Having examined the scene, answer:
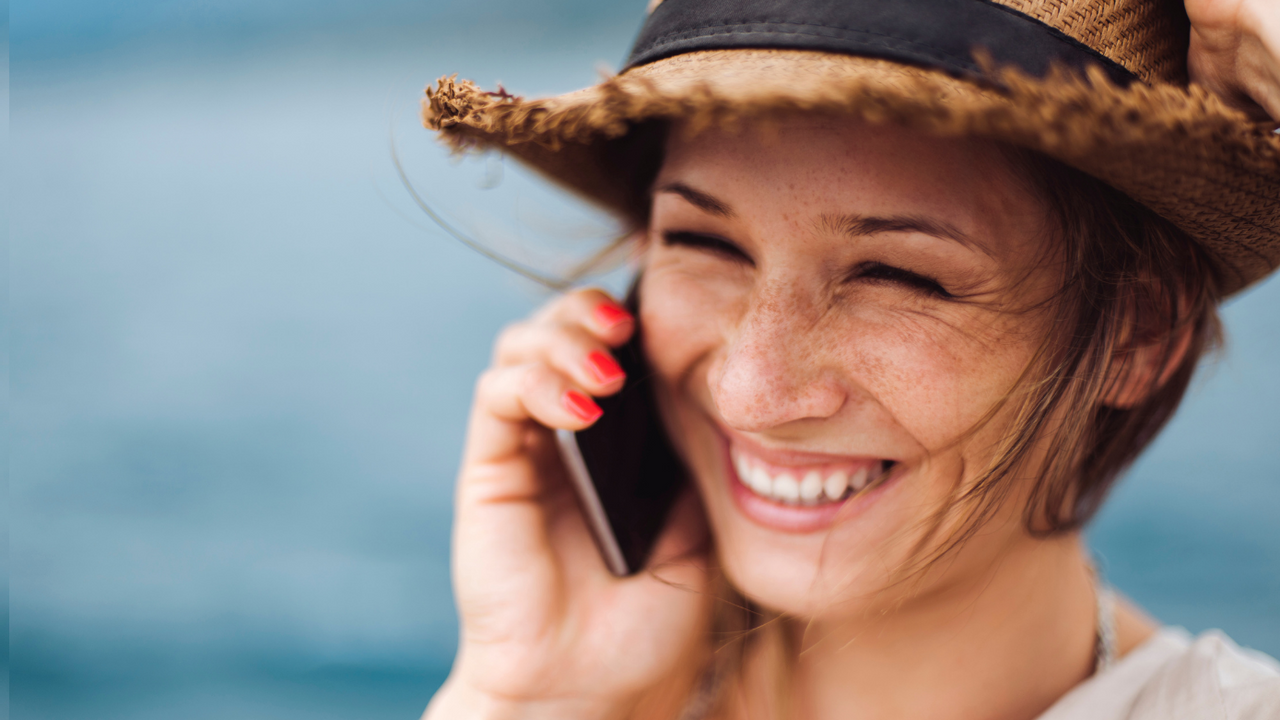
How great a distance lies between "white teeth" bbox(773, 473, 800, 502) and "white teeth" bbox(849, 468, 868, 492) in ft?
0.22

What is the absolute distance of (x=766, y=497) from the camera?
100 centimetres

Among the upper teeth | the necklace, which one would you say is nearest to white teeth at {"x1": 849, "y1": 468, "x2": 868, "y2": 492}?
the upper teeth

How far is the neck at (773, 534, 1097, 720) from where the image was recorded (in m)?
1.00

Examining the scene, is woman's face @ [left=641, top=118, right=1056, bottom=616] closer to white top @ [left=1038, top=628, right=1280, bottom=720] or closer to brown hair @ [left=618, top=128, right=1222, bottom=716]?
brown hair @ [left=618, top=128, right=1222, bottom=716]

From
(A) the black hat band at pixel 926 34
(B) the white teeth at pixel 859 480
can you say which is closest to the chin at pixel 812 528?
(B) the white teeth at pixel 859 480

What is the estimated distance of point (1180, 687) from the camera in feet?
3.21

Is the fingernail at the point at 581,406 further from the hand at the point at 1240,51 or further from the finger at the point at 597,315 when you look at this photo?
the hand at the point at 1240,51

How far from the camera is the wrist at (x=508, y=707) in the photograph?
3.71 ft

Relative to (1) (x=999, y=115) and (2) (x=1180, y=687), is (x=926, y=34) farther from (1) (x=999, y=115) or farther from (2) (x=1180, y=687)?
(2) (x=1180, y=687)

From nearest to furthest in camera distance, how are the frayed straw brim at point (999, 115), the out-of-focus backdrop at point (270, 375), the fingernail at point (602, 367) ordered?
the frayed straw brim at point (999, 115) < the fingernail at point (602, 367) < the out-of-focus backdrop at point (270, 375)

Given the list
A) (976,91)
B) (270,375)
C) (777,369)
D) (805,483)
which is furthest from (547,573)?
(270,375)

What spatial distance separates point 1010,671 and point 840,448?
1.45 feet

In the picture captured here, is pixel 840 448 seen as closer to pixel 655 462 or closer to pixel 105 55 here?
pixel 655 462

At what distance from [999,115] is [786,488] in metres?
0.57
